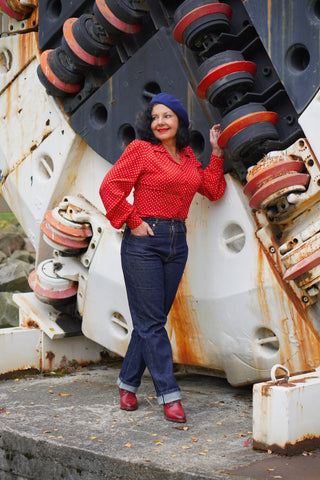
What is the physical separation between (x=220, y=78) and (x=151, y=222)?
2.41 feet

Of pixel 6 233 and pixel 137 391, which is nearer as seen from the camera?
pixel 137 391

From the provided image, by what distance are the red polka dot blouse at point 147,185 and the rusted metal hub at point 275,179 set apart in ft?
1.05

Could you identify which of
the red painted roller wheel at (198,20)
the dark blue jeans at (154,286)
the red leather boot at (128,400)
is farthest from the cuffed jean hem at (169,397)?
the red painted roller wheel at (198,20)

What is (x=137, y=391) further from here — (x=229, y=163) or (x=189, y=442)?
(x=229, y=163)

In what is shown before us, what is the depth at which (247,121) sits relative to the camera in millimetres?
3328

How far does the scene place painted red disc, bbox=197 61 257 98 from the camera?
11.0ft

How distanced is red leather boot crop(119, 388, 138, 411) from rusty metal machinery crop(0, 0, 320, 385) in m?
0.45

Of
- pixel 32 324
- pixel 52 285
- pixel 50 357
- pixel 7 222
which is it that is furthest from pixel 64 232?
pixel 7 222

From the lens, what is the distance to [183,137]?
3.48 metres

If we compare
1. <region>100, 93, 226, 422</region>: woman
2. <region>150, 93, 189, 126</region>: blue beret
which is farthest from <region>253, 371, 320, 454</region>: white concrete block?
<region>150, 93, 189, 126</region>: blue beret

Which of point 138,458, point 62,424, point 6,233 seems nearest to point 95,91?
point 62,424

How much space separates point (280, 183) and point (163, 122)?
618mm

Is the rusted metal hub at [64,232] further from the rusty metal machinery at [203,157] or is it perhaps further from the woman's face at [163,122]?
the woman's face at [163,122]

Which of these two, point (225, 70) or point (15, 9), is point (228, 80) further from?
point (15, 9)
